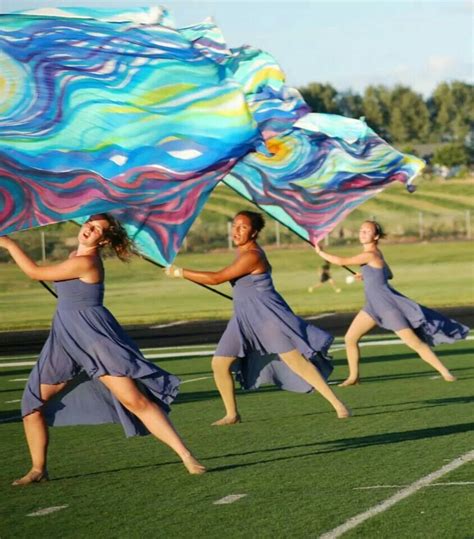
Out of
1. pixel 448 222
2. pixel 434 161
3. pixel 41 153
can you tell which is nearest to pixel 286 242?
pixel 448 222

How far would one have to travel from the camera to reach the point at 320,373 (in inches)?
538

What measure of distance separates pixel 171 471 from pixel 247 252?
285cm

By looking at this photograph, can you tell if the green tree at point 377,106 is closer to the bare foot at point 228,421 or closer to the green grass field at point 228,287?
the green grass field at point 228,287

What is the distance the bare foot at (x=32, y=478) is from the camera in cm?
1058

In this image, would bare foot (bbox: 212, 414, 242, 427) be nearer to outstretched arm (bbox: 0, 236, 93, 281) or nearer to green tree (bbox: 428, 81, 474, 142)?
outstretched arm (bbox: 0, 236, 93, 281)

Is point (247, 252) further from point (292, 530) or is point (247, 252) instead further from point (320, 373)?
point (292, 530)

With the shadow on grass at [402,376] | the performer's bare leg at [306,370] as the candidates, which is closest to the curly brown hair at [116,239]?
the performer's bare leg at [306,370]

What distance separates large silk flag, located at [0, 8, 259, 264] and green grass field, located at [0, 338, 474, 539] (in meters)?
2.21

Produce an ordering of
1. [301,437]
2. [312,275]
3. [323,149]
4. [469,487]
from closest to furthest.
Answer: [469,487]
[301,437]
[323,149]
[312,275]

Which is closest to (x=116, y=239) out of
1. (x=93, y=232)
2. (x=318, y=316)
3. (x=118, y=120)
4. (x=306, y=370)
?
(x=93, y=232)

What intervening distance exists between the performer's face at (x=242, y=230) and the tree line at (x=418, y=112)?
485 feet

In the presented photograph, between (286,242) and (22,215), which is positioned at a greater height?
(22,215)

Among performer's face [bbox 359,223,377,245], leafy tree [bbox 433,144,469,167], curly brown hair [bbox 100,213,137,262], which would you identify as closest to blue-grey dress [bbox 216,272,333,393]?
curly brown hair [bbox 100,213,137,262]

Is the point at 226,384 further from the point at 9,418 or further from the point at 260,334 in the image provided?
the point at 9,418
